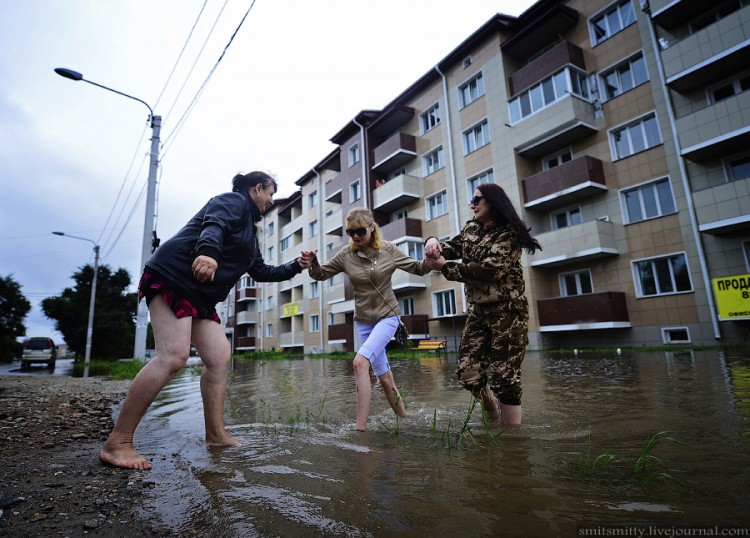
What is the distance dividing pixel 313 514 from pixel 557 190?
53.6 feet

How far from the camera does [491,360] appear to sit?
10.1ft

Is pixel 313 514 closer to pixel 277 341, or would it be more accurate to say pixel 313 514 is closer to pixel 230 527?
pixel 230 527

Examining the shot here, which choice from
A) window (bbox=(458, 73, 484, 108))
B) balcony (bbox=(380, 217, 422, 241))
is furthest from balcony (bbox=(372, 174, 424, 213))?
Result: window (bbox=(458, 73, 484, 108))

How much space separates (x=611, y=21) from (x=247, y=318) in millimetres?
38220

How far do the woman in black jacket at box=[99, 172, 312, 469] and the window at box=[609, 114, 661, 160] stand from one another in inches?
629

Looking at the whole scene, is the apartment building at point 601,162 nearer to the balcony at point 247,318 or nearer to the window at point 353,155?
the window at point 353,155

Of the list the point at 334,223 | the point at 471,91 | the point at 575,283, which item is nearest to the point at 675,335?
the point at 575,283

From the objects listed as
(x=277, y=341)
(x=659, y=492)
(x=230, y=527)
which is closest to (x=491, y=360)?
(x=659, y=492)

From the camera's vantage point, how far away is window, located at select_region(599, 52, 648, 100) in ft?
48.4

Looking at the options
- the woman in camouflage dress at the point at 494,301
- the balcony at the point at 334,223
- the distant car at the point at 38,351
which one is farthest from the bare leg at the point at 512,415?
the distant car at the point at 38,351

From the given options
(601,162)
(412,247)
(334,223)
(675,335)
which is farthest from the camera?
(334,223)

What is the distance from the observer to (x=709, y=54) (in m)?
12.4

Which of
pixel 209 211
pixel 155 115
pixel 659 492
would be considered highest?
pixel 155 115

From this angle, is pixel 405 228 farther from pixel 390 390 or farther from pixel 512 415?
pixel 512 415
